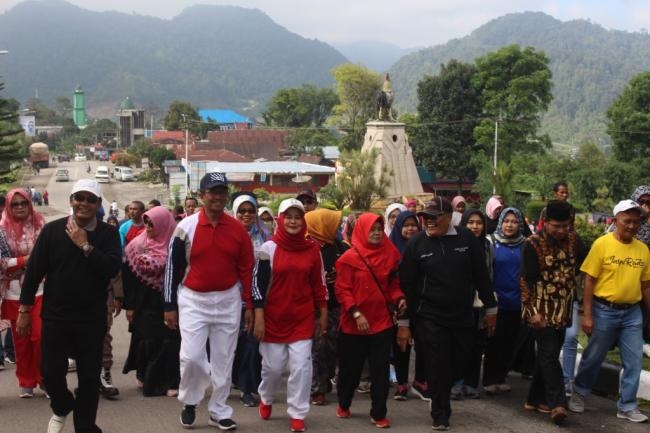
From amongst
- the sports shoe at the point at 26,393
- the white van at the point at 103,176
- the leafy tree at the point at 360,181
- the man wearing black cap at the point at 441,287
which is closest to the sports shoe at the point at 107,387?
the sports shoe at the point at 26,393

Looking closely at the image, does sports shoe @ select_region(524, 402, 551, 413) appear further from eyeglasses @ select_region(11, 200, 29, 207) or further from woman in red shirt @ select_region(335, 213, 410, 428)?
eyeglasses @ select_region(11, 200, 29, 207)

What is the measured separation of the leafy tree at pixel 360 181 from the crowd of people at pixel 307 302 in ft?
88.5

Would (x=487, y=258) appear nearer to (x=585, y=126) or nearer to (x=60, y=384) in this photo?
(x=60, y=384)

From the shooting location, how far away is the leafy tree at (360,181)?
34375 millimetres

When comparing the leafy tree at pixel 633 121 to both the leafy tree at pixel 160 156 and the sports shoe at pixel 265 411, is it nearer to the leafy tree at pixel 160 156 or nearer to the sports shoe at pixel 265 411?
the leafy tree at pixel 160 156

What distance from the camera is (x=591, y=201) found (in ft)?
124

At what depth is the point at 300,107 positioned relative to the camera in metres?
89.3

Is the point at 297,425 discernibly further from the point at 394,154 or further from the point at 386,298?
the point at 394,154

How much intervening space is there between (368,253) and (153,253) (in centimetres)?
177

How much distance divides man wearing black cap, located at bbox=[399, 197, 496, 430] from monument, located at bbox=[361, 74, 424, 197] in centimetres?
3179

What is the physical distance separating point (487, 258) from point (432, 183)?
1748 inches

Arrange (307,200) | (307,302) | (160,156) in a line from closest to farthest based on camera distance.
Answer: (307,302), (307,200), (160,156)

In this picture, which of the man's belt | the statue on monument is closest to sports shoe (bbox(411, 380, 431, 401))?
the man's belt

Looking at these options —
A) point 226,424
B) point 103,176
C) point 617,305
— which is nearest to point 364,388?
point 226,424
